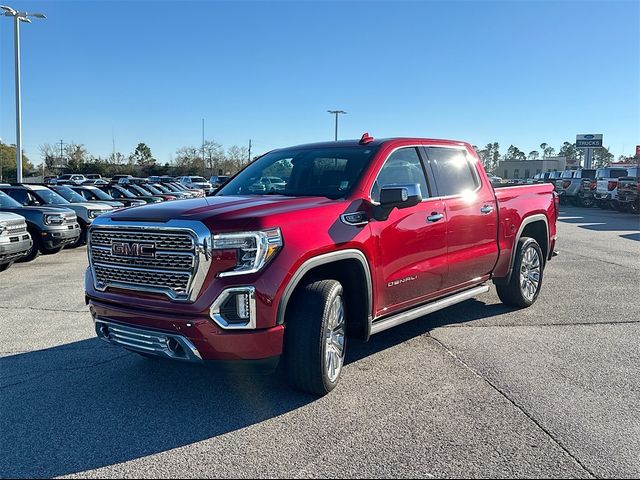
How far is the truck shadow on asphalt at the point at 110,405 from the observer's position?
133 inches

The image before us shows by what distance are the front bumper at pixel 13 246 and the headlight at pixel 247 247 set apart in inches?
295

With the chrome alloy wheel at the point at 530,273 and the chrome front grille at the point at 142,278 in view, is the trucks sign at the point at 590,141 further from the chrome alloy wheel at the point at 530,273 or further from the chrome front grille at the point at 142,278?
the chrome front grille at the point at 142,278

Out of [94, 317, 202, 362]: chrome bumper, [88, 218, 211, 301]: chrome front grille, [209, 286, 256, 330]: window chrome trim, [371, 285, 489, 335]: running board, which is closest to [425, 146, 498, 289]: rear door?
[371, 285, 489, 335]: running board

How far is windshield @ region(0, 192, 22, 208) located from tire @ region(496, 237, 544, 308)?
1019cm

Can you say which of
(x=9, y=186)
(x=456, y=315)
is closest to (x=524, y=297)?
(x=456, y=315)

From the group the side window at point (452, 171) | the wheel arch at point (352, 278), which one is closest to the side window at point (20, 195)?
the side window at point (452, 171)

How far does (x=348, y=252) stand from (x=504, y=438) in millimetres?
1658

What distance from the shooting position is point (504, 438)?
3512 mm

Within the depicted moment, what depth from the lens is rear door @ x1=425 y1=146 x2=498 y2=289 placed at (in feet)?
17.8

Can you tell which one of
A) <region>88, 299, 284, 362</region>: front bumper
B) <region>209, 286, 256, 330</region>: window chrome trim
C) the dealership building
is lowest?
<region>88, 299, 284, 362</region>: front bumper

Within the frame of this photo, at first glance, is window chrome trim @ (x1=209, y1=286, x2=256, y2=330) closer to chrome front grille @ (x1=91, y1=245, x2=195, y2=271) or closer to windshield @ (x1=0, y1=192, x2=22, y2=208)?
chrome front grille @ (x1=91, y1=245, x2=195, y2=271)

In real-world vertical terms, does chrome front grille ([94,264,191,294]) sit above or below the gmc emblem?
below

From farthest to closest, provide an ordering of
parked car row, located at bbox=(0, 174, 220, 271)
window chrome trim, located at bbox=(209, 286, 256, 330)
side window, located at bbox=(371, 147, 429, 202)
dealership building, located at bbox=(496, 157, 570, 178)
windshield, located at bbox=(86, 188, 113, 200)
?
dealership building, located at bbox=(496, 157, 570, 178) < windshield, located at bbox=(86, 188, 113, 200) < parked car row, located at bbox=(0, 174, 220, 271) < side window, located at bbox=(371, 147, 429, 202) < window chrome trim, located at bbox=(209, 286, 256, 330)

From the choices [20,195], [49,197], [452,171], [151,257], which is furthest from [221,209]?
[49,197]
